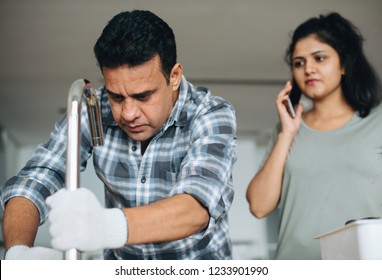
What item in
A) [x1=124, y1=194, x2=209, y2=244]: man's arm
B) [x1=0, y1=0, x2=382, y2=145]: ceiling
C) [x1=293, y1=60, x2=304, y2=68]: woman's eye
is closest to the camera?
[x1=124, y1=194, x2=209, y2=244]: man's arm

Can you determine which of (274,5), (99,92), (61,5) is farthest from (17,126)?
(99,92)

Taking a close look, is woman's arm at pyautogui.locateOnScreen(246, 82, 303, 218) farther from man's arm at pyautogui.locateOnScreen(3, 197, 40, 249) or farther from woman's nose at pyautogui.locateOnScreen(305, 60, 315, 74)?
man's arm at pyautogui.locateOnScreen(3, 197, 40, 249)

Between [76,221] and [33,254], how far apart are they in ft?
0.78

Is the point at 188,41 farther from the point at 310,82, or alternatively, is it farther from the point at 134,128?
the point at 134,128

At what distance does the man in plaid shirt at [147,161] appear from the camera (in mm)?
1093

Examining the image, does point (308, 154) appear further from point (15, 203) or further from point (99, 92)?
point (15, 203)

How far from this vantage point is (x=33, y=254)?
1.06 m

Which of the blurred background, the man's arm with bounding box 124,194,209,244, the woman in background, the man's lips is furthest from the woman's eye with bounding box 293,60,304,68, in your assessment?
the blurred background

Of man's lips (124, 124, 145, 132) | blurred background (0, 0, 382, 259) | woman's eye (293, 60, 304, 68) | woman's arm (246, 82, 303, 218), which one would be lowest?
woman's arm (246, 82, 303, 218)

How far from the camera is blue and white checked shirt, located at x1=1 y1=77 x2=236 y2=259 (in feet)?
4.53

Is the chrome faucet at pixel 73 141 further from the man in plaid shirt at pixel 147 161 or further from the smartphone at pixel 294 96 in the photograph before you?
the smartphone at pixel 294 96

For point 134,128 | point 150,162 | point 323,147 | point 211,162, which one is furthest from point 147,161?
point 323,147

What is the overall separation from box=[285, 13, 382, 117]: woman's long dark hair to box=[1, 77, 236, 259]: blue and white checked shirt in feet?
1.67
